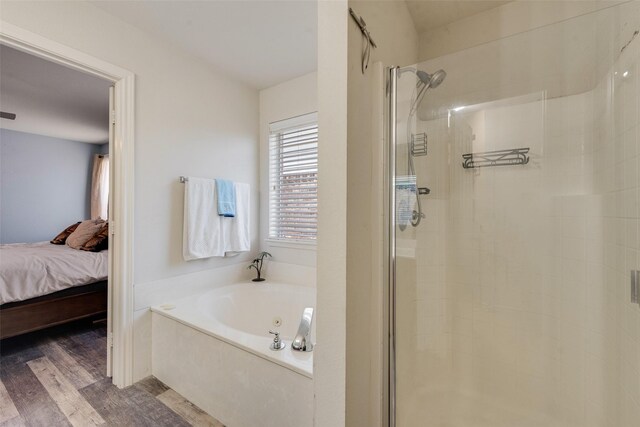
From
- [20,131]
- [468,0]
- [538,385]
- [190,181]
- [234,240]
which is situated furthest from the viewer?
[20,131]

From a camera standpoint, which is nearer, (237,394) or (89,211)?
(237,394)

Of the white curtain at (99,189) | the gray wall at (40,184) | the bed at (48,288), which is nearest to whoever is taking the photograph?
the bed at (48,288)

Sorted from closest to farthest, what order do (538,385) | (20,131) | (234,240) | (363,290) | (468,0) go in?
(363,290)
(538,385)
(468,0)
(234,240)
(20,131)

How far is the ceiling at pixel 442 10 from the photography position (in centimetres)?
162

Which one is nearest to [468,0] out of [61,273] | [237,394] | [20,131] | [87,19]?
[87,19]

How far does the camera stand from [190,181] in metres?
2.22

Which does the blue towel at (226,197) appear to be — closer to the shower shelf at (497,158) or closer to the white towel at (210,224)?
the white towel at (210,224)

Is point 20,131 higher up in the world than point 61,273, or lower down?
higher up

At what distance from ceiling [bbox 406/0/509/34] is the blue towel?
1795 mm

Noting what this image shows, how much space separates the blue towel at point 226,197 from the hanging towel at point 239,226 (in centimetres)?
5

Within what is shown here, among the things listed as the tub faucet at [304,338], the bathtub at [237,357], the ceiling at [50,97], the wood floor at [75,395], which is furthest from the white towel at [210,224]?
the ceiling at [50,97]

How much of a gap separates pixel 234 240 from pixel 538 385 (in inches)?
A: 87.4

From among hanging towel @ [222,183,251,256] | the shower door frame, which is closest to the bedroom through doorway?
hanging towel @ [222,183,251,256]

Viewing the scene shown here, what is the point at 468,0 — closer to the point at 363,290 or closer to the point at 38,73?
the point at 363,290
